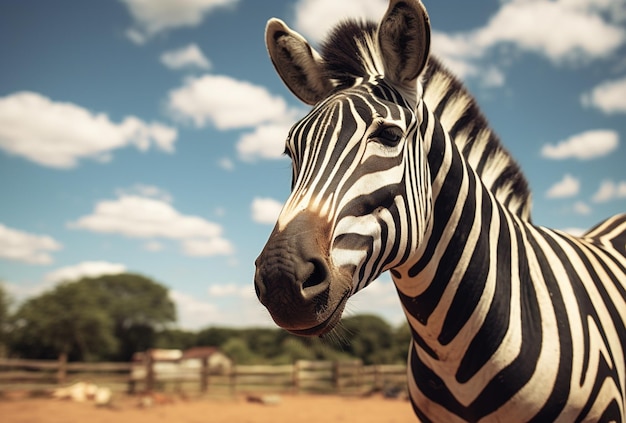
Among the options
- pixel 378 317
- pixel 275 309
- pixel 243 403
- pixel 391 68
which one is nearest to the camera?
pixel 275 309

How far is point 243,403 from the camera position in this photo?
60.5 ft

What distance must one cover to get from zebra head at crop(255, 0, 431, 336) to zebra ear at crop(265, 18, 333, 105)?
0.06 feet

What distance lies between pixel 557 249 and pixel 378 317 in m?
38.7

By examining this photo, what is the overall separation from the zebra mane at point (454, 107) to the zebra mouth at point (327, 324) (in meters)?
1.35

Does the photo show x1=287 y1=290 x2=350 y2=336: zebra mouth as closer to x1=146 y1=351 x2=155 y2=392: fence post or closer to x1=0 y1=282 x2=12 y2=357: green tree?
x1=146 y1=351 x2=155 y2=392: fence post

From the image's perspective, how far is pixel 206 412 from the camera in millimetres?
15180

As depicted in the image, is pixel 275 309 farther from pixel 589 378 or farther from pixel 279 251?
pixel 589 378

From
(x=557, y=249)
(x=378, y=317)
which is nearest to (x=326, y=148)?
(x=557, y=249)

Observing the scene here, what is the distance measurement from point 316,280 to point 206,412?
15213mm

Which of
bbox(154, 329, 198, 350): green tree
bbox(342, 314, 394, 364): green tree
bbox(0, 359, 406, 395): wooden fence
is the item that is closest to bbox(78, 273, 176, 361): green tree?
bbox(154, 329, 198, 350): green tree

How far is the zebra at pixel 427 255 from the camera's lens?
1915mm

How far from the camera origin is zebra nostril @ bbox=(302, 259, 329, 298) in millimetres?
1684

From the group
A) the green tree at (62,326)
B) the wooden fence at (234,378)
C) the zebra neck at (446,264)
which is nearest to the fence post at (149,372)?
the wooden fence at (234,378)

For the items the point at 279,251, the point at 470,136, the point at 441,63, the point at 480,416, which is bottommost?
the point at 480,416
